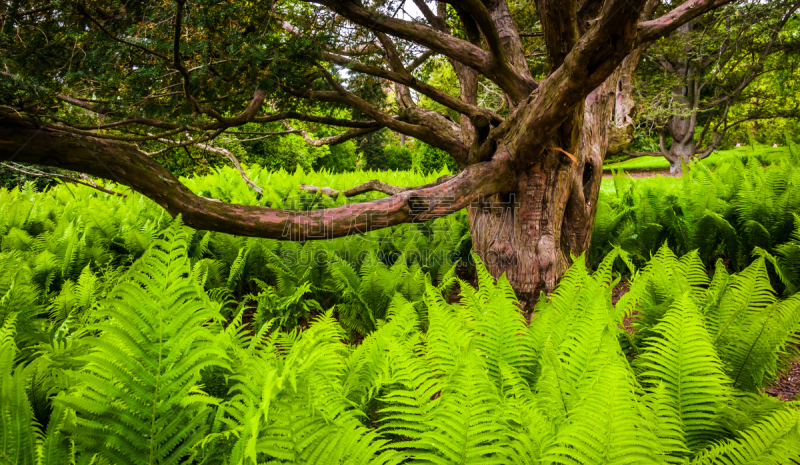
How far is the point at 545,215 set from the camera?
12.4 feet

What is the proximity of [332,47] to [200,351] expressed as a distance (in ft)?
10.9

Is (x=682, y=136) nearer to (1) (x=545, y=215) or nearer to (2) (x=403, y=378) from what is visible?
(1) (x=545, y=215)

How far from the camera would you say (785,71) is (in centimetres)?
1280

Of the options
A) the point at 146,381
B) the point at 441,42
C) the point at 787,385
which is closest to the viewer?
the point at 146,381

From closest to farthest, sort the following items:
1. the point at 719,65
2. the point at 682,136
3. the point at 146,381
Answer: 1. the point at 146,381
2. the point at 719,65
3. the point at 682,136

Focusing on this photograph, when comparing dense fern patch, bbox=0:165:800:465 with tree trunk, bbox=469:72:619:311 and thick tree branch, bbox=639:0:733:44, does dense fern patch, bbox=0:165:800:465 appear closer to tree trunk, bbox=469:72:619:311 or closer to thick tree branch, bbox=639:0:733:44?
tree trunk, bbox=469:72:619:311

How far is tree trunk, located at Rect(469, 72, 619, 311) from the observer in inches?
147

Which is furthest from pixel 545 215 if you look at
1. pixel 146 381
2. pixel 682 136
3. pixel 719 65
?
pixel 682 136

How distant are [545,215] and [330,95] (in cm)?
216

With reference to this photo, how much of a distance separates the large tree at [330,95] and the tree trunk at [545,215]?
0.01 m

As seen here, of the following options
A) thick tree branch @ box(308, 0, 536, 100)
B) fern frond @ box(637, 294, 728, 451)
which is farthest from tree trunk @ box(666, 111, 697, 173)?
fern frond @ box(637, 294, 728, 451)

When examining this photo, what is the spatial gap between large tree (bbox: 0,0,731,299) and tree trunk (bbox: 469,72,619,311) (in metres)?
0.01

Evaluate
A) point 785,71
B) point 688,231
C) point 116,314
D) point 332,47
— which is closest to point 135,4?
point 332,47

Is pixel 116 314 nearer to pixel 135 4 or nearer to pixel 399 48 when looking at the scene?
pixel 135 4
